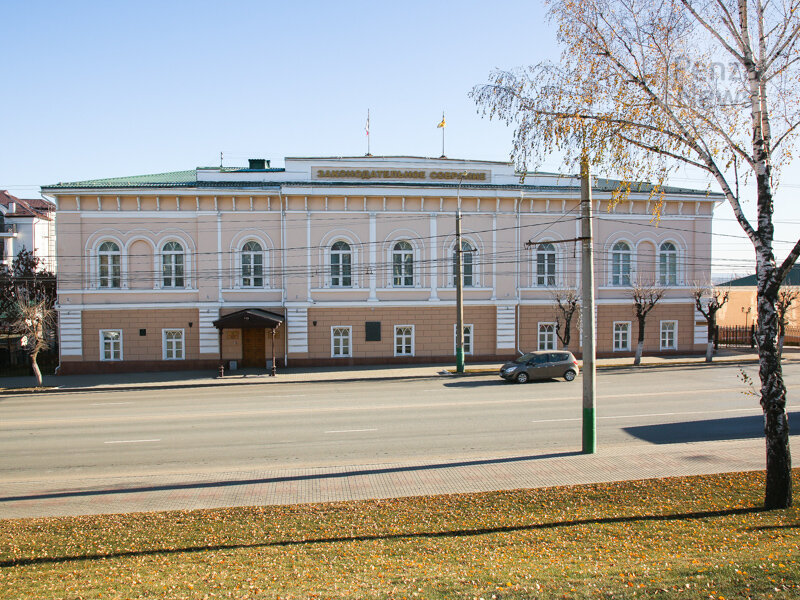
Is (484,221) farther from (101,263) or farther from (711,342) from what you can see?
(101,263)

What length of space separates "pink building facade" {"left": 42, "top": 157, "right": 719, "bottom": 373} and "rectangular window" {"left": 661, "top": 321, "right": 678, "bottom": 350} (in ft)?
1.74

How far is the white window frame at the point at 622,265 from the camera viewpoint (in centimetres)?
3319

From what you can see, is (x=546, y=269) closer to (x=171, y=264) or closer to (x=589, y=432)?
(x=171, y=264)

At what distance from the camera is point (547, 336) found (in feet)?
108

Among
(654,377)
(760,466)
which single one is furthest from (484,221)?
(760,466)

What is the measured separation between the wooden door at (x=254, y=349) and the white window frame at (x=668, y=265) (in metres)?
22.6

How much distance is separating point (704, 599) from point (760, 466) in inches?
299

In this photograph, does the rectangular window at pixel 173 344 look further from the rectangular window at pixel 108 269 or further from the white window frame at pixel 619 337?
the white window frame at pixel 619 337

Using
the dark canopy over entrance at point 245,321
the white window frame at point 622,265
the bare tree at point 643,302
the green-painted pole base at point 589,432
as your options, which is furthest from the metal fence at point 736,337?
the green-painted pole base at point 589,432

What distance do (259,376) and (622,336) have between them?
66.2ft

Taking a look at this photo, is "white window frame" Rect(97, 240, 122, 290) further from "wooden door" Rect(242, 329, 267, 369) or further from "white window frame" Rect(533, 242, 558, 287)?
"white window frame" Rect(533, 242, 558, 287)

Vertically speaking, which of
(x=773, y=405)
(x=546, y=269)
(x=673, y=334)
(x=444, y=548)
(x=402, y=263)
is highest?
(x=402, y=263)

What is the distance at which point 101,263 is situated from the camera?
98.6 feet

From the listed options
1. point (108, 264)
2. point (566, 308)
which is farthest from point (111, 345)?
point (566, 308)
